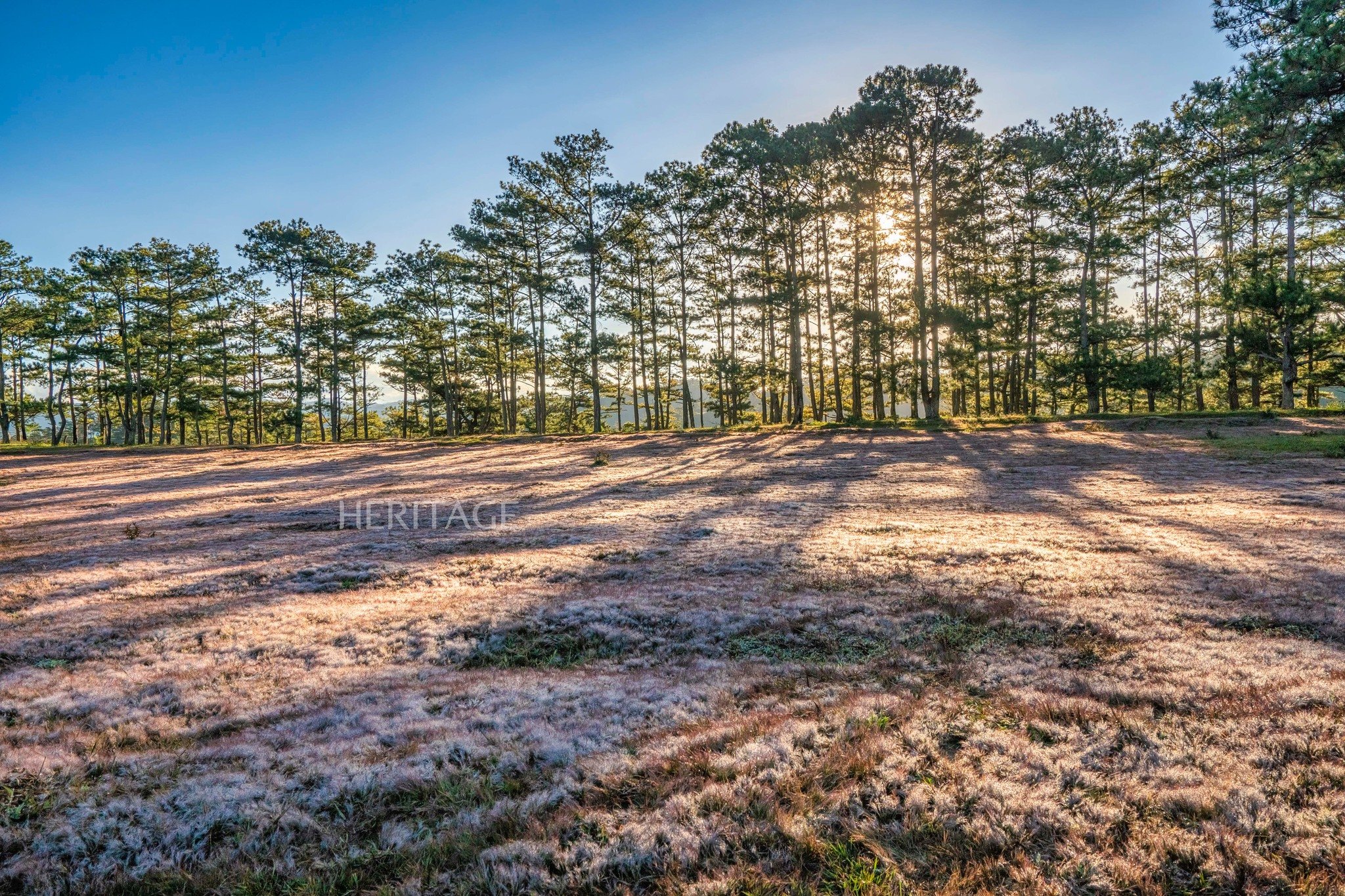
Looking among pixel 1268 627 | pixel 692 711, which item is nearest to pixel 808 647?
pixel 692 711

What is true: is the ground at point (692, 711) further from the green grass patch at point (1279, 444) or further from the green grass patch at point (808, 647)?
the green grass patch at point (1279, 444)

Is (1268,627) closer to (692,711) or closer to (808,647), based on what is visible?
(808,647)

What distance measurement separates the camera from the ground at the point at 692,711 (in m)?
Result: 2.40

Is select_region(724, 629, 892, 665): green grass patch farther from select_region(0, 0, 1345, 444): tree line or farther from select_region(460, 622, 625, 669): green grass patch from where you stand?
select_region(0, 0, 1345, 444): tree line

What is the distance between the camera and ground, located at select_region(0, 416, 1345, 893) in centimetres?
240

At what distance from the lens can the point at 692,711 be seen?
377 centimetres

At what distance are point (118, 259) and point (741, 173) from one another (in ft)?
168

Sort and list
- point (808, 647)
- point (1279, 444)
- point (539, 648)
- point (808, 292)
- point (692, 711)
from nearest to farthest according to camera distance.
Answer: point (692, 711) → point (808, 647) → point (539, 648) → point (1279, 444) → point (808, 292)

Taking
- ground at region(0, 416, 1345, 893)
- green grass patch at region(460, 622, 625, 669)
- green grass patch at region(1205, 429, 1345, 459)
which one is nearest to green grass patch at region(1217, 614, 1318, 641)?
ground at region(0, 416, 1345, 893)

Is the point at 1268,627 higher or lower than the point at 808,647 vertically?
higher

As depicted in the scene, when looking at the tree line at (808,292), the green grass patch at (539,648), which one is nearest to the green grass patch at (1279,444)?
the tree line at (808,292)

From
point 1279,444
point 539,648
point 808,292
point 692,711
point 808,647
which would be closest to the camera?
point 692,711

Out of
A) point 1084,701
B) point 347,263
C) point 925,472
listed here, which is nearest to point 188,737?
point 1084,701

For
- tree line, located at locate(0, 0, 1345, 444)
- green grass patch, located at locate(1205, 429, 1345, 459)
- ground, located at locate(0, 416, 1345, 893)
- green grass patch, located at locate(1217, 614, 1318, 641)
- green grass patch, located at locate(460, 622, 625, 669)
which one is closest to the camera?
ground, located at locate(0, 416, 1345, 893)
